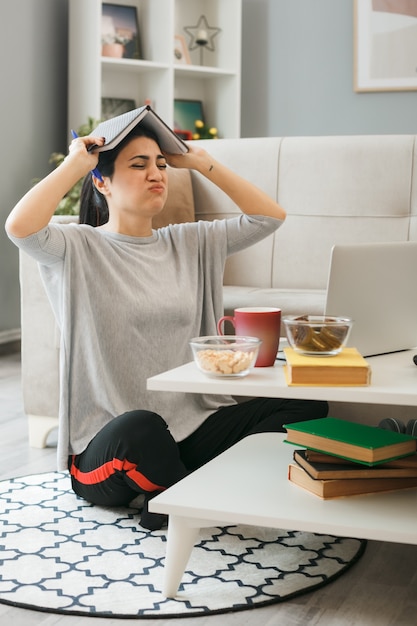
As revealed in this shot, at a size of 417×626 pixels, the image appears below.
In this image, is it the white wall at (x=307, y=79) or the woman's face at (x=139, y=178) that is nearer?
the woman's face at (x=139, y=178)

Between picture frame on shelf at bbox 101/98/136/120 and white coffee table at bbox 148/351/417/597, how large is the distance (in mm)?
Answer: 3387

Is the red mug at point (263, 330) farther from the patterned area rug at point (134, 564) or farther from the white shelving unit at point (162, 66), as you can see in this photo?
the white shelving unit at point (162, 66)

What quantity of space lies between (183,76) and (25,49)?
0.96 m

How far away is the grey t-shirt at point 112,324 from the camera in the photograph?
75.4 inches

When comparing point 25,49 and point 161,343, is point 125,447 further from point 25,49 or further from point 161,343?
point 25,49

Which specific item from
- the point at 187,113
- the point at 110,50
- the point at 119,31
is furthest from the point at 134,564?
the point at 187,113

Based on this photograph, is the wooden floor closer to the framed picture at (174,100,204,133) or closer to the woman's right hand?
the woman's right hand

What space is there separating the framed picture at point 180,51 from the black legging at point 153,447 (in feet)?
10.6

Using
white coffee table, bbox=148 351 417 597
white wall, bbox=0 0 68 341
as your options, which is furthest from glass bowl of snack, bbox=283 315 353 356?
white wall, bbox=0 0 68 341

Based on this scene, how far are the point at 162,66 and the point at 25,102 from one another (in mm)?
742

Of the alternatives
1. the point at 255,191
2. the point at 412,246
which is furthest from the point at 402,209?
the point at 412,246

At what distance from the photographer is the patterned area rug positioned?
5.08 ft

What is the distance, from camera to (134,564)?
1.71 m

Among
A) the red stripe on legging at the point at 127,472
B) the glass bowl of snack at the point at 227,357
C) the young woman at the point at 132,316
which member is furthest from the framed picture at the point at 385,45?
the glass bowl of snack at the point at 227,357
